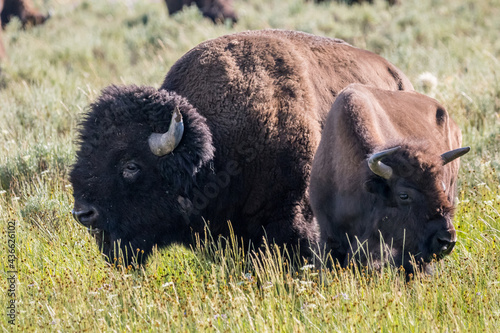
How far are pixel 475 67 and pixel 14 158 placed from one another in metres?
7.40

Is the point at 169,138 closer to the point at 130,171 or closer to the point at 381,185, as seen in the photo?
the point at 130,171

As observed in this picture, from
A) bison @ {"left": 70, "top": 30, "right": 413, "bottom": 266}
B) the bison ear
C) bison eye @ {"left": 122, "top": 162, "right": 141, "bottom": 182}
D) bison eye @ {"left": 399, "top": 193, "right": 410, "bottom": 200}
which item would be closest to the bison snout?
bison eye @ {"left": 399, "top": 193, "right": 410, "bottom": 200}

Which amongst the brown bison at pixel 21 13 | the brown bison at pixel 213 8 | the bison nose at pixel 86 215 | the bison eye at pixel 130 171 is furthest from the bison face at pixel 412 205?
the brown bison at pixel 21 13

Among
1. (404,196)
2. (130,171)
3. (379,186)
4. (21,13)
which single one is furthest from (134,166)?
(21,13)

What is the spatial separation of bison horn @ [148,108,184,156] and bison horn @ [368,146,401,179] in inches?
57.6

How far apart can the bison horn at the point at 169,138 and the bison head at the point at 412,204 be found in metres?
1.42

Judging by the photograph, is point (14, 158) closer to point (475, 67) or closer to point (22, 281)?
point (22, 281)

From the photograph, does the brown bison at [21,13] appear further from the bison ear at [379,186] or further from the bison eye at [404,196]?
the bison eye at [404,196]

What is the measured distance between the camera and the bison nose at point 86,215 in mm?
4809

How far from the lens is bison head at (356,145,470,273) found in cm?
409

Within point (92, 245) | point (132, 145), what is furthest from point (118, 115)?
point (92, 245)

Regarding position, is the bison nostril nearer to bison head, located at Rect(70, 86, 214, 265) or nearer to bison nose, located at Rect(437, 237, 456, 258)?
bison nose, located at Rect(437, 237, 456, 258)

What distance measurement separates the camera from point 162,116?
16.4 feet

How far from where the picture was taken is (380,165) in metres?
4.09
